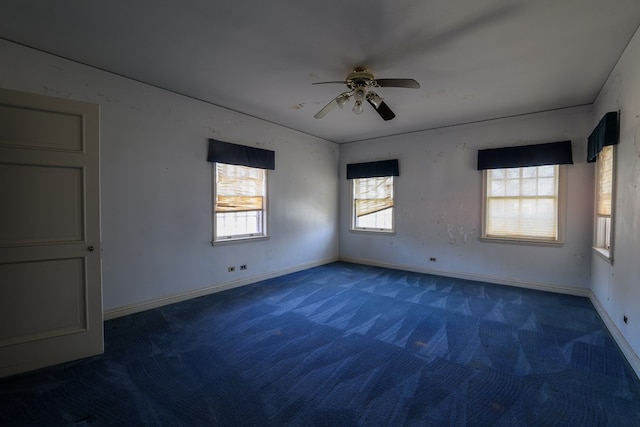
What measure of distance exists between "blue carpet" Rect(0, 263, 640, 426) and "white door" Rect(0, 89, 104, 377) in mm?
263

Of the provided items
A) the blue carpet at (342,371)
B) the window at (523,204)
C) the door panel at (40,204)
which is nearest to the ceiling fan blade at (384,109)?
the blue carpet at (342,371)

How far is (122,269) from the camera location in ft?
10.8

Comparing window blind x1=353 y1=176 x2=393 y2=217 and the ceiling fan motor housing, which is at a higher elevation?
the ceiling fan motor housing

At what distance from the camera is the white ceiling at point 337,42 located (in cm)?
214

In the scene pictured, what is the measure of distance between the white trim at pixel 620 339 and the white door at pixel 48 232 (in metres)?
4.52

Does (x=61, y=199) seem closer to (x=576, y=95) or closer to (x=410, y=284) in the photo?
(x=410, y=284)

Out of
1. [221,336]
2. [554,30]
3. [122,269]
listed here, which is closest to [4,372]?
[122,269]

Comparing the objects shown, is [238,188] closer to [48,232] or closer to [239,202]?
[239,202]

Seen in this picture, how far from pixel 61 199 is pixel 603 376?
4628 millimetres

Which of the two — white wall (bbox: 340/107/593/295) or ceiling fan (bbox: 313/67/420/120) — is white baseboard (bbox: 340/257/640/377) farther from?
ceiling fan (bbox: 313/67/420/120)

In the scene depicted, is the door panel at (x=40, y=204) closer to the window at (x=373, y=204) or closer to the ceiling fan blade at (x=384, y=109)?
the ceiling fan blade at (x=384, y=109)

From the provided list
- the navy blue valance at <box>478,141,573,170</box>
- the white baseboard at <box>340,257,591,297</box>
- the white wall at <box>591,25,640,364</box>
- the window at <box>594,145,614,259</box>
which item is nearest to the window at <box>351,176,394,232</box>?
the white baseboard at <box>340,257,591,297</box>

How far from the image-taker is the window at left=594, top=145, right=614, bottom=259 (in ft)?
10.4

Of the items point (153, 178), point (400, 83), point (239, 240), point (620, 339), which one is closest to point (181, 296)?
point (239, 240)
